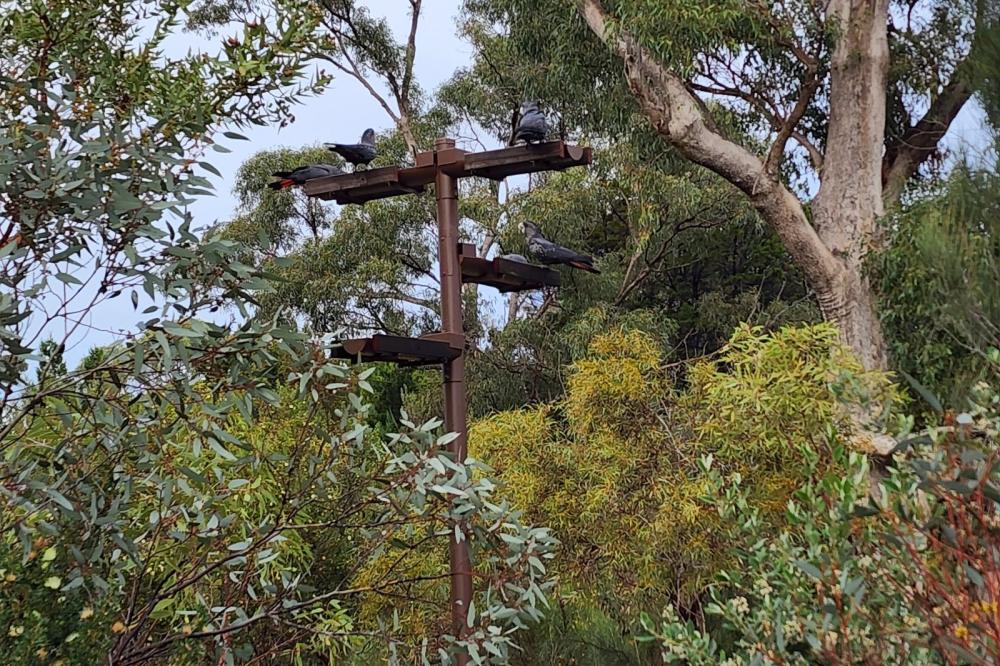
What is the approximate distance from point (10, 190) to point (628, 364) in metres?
4.20

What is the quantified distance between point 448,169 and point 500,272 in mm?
439

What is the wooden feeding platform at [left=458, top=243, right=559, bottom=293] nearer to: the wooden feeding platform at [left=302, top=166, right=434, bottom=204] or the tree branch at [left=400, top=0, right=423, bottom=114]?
the wooden feeding platform at [left=302, top=166, right=434, bottom=204]

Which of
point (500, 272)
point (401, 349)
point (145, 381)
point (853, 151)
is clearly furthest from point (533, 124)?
point (853, 151)

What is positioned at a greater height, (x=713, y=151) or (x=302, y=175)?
(x=713, y=151)

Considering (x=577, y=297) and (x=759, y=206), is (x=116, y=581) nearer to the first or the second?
(x=759, y=206)

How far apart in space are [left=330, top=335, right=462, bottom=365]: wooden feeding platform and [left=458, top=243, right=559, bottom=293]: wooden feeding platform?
30 cm

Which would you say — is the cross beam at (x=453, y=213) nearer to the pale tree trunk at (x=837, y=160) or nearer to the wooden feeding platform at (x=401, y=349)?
the wooden feeding platform at (x=401, y=349)

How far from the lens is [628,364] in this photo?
588 centimetres

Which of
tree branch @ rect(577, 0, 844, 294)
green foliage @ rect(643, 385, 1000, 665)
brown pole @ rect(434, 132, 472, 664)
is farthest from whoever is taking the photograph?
tree branch @ rect(577, 0, 844, 294)

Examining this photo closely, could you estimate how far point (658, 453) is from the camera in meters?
5.82

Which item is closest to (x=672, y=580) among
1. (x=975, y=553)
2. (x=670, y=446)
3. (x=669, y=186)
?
(x=670, y=446)

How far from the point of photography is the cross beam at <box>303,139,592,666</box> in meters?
3.82

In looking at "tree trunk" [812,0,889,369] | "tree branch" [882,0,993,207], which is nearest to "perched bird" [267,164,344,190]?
"tree trunk" [812,0,889,369]

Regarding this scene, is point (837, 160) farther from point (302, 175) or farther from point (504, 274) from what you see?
point (302, 175)
